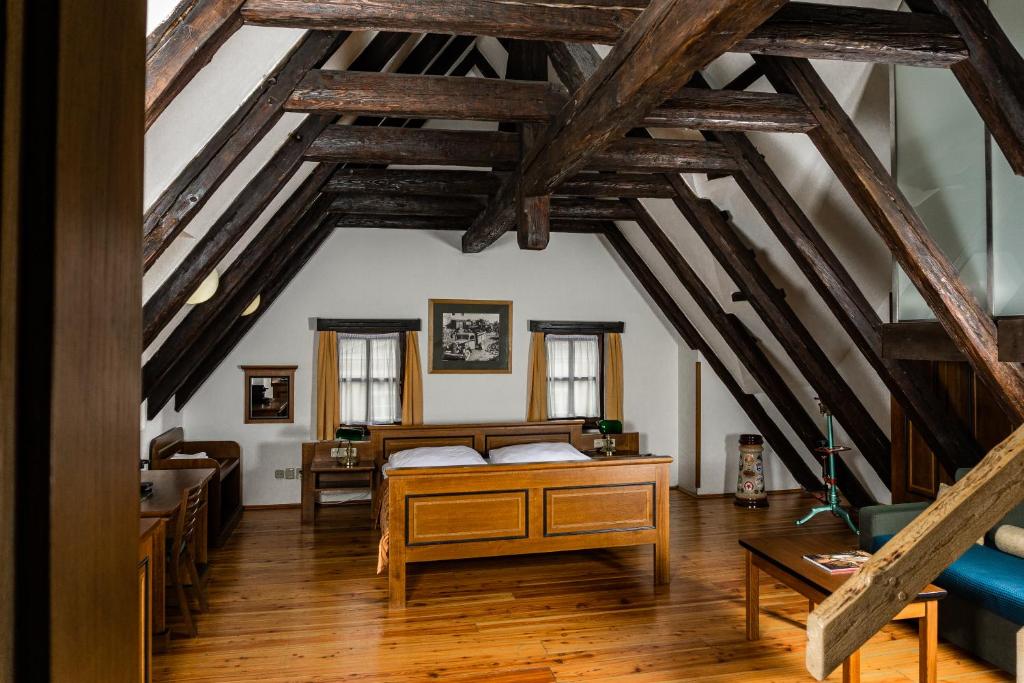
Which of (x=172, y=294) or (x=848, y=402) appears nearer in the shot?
(x=172, y=294)

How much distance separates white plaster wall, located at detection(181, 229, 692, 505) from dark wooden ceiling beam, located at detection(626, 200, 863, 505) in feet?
4.65

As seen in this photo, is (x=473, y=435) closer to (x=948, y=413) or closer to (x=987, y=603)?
(x=948, y=413)

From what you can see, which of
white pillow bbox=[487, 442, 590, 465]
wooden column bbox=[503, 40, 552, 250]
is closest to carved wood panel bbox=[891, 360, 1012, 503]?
white pillow bbox=[487, 442, 590, 465]

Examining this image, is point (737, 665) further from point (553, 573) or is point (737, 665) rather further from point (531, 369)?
point (531, 369)

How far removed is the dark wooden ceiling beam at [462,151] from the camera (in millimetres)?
3889

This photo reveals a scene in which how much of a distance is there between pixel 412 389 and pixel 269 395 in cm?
142

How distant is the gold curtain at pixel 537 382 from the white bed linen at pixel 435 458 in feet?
4.41

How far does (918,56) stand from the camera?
2.57 m

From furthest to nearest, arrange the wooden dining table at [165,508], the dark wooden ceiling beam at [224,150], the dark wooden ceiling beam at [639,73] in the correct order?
the wooden dining table at [165,508]
the dark wooden ceiling beam at [224,150]
the dark wooden ceiling beam at [639,73]

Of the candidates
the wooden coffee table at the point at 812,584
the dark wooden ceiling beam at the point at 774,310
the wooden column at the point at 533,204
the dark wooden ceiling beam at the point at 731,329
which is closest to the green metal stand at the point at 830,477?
the dark wooden ceiling beam at the point at 731,329

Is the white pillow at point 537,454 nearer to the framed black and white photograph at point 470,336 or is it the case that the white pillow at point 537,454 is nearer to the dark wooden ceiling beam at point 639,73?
the framed black and white photograph at point 470,336

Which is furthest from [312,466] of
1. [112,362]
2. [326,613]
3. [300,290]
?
[112,362]

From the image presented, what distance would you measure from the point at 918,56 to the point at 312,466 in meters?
5.45

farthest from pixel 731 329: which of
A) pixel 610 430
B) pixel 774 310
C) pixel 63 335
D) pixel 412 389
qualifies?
pixel 63 335
